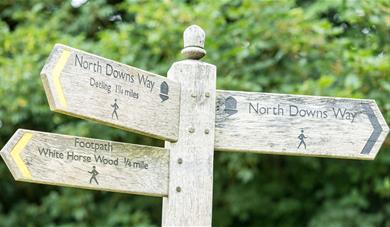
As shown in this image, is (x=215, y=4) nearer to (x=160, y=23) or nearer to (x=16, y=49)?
(x=160, y=23)

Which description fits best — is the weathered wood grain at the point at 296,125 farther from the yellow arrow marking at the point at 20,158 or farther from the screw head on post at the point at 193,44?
the yellow arrow marking at the point at 20,158

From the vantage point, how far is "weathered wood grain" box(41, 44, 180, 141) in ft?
5.05

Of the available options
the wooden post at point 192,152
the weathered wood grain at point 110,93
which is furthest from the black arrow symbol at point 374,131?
the weathered wood grain at point 110,93

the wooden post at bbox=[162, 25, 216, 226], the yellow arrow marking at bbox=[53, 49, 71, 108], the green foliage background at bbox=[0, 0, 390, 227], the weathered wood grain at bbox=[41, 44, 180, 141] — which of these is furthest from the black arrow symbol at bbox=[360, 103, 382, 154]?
the green foliage background at bbox=[0, 0, 390, 227]

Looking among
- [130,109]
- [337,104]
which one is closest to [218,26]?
[337,104]

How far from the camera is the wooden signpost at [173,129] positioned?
157cm

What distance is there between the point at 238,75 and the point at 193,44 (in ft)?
6.38

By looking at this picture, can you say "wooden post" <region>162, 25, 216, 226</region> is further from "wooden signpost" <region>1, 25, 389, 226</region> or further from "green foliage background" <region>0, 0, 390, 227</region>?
"green foliage background" <region>0, 0, 390, 227</region>

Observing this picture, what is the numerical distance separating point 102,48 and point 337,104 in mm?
2093

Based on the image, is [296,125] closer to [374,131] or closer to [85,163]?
[374,131]

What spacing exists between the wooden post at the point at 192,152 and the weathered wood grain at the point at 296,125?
0.14ft

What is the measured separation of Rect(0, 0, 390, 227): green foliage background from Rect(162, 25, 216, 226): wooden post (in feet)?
5.43

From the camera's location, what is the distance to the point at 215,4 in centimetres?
360

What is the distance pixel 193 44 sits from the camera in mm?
1875
